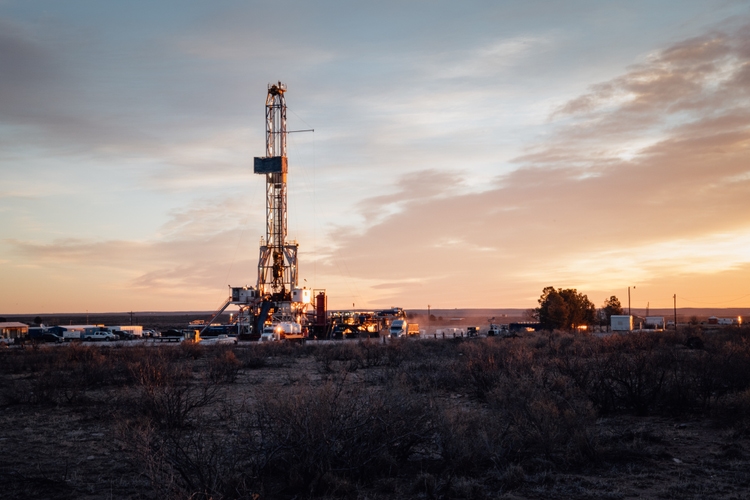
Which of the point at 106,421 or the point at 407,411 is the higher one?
the point at 407,411

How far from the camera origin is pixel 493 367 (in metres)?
17.1

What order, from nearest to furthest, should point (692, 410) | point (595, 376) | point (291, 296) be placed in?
point (692, 410) < point (595, 376) < point (291, 296)

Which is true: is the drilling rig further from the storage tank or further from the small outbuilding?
the small outbuilding

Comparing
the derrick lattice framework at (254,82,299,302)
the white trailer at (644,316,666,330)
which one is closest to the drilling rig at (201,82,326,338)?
the derrick lattice framework at (254,82,299,302)

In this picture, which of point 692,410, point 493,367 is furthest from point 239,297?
point 692,410

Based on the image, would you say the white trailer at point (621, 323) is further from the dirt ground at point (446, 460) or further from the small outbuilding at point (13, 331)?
the small outbuilding at point (13, 331)

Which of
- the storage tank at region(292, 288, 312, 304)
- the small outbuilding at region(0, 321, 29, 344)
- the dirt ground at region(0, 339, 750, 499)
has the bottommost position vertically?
the small outbuilding at region(0, 321, 29, 344)

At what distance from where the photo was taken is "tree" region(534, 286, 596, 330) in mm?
69625

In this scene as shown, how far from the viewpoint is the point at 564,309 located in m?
69.8

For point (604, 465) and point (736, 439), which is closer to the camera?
point (604, 465)

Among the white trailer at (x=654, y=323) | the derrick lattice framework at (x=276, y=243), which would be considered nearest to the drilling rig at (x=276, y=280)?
the derrick lattice framework at (x=276, y=243)

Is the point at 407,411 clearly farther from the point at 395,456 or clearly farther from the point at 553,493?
the point at 553,493

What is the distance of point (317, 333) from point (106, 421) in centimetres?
4645

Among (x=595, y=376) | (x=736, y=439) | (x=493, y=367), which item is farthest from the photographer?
(x=493, y=367)
